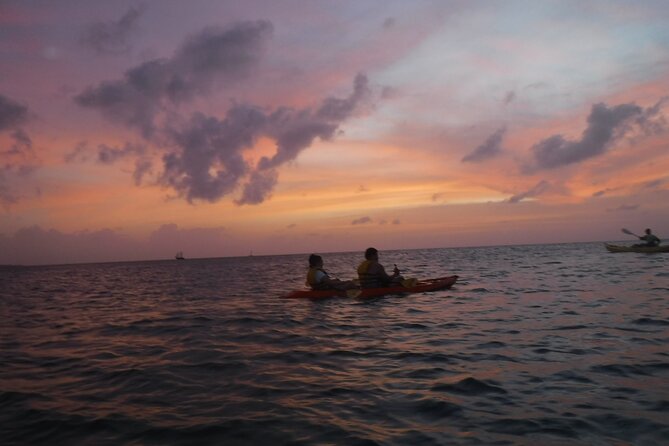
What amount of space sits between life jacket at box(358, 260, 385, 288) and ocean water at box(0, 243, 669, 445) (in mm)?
4509

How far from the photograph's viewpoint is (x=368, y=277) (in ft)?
66.4

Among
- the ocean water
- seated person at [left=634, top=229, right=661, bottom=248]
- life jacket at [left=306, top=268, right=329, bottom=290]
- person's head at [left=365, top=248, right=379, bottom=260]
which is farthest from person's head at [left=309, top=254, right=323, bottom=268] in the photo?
seated person at [left=634, top=229, right=661, bottom=248]

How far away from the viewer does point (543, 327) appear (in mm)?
12062

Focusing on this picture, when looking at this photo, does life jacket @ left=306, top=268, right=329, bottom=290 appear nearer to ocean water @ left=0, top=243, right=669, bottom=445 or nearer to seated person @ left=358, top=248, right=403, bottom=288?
seated person @ left=358, top=248, right=403, bottom=288

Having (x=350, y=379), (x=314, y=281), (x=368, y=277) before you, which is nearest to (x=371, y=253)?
(x=368, y=277)

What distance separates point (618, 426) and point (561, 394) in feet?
3.98

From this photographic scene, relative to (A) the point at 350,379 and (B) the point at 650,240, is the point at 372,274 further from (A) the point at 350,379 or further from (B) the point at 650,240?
(B) the point at 650,240

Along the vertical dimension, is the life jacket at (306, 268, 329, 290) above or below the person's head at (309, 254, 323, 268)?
below

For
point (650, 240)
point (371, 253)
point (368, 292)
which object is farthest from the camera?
point (650, 240)

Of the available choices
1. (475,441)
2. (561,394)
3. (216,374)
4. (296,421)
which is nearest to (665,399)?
(561,394)

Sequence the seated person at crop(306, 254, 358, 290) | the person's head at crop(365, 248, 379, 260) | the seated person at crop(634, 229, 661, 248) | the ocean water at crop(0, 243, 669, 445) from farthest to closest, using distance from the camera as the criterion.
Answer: the seated person at crop(634, 229, 661, 248) → the seated person at crop(306, 254, 358, 290) → the person's head at crop(365, 248, 379, 260) → the ocean water at crop(0, 243, 669, 445)

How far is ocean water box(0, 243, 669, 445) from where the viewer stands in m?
5.53

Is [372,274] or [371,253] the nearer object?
[371,253]

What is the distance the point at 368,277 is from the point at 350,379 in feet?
41.0
